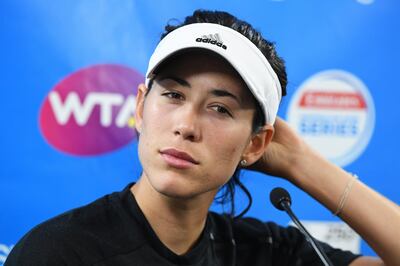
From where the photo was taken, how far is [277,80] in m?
0.88

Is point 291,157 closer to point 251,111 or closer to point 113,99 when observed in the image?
point 251,111

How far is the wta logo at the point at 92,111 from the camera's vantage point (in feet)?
4.38

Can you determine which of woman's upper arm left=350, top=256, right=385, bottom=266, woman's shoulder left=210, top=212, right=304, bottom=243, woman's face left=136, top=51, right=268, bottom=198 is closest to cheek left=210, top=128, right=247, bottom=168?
woman's face left=136, top=51, right=268, bottom=198

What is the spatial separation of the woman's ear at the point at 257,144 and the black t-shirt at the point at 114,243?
0.17m

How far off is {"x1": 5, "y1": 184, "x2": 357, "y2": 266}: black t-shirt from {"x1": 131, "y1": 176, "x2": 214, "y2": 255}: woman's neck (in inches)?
0.7

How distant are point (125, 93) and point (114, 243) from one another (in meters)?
0.62

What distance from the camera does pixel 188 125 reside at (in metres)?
0.77

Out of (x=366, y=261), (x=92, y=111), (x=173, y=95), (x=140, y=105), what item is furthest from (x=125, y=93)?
(x=366, y=261)

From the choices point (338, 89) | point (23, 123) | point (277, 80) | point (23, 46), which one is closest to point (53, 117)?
point (23, 123)

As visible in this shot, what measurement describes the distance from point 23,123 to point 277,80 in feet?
2.41

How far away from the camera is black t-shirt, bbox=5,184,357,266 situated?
782 millimetres

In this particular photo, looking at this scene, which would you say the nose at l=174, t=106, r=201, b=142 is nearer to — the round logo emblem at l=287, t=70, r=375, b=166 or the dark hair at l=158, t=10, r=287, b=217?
the dark hair at l=158, t=10, r=287, b=217

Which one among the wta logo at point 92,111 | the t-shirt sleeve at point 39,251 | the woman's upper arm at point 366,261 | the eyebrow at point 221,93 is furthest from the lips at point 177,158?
the wta logo at point 92,111

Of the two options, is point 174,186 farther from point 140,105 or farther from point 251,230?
point 251,230
